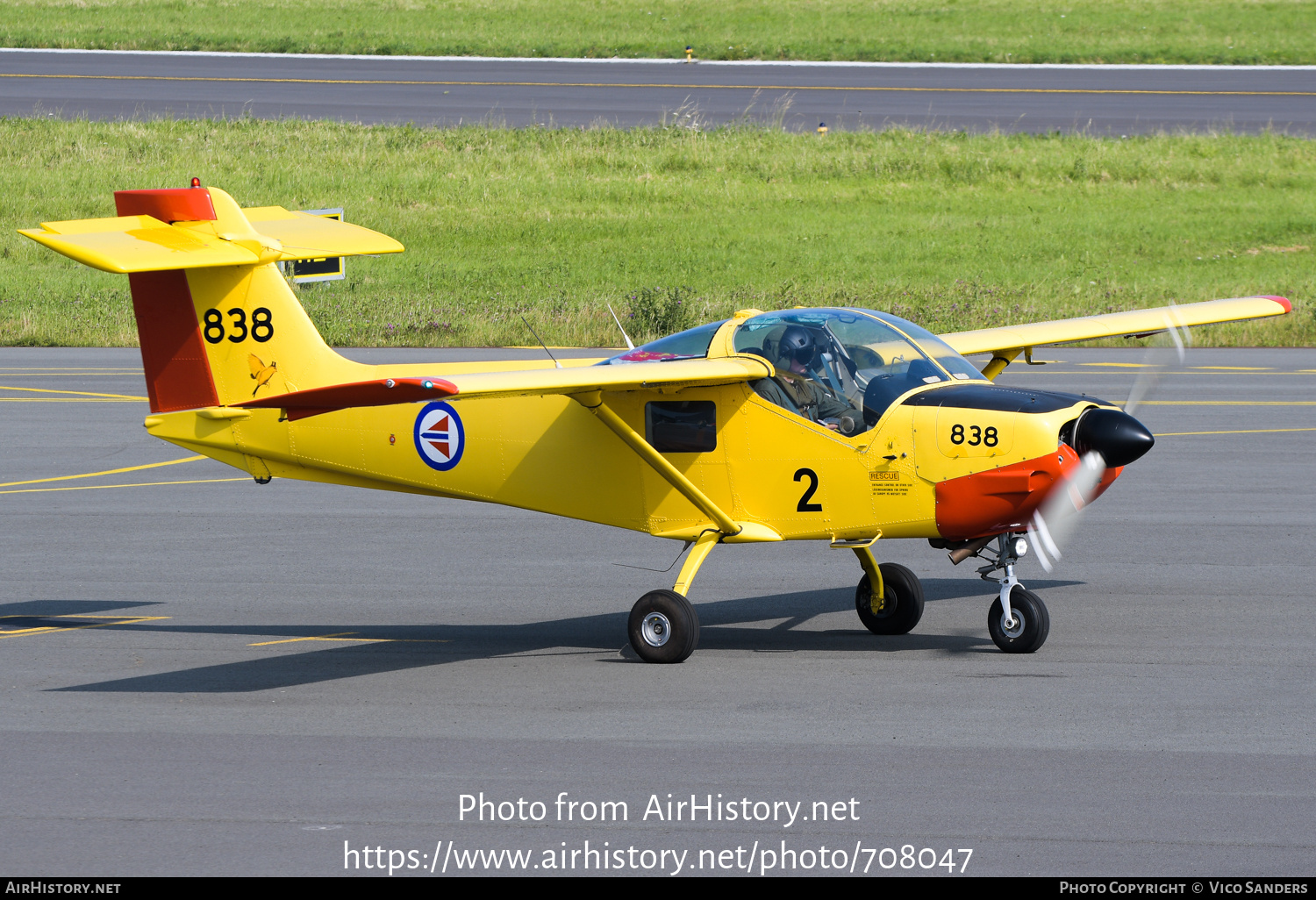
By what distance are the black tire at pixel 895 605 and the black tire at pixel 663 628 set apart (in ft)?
5.35

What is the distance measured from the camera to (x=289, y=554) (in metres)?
14.9

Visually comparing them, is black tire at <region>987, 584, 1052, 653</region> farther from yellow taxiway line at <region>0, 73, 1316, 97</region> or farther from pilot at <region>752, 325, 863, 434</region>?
yellow taxiway line at <region>0, 73, 1316, 97</region>

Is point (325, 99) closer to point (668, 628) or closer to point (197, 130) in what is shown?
point (197, 130)

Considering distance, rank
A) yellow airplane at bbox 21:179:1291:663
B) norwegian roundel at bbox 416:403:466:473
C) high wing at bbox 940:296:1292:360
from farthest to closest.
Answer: high wing at bbox 940:296:1292:360
norwegian roundel at bbox 416:403:466:473
yellow airplane at bbox 21:179:1291:663

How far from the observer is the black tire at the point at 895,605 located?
11867mm

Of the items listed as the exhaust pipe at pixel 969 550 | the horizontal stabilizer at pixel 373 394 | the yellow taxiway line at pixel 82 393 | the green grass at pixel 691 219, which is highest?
the green grass at pixel 691 219

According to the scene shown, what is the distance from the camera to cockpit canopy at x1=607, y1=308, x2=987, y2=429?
1090 centimetres

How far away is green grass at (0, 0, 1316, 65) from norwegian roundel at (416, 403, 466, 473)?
49.3 meters

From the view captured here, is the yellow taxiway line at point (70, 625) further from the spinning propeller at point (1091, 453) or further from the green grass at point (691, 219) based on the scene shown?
the green grass at point (691, 219)

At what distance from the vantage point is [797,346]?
1105 centimetres

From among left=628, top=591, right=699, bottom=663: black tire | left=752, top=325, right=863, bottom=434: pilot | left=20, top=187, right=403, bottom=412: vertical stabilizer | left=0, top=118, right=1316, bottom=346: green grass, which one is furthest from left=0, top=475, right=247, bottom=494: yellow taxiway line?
left=0, top=118, right=1316, bottom=346: green grass

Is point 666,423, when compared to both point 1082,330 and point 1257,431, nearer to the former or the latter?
point 1082,330

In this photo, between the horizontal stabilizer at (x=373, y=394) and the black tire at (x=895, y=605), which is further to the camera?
the black tire at (x=895, y=605)

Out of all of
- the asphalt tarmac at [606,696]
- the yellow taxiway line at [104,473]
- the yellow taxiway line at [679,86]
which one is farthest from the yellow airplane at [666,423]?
the yellow taxiway line at [679,86]
